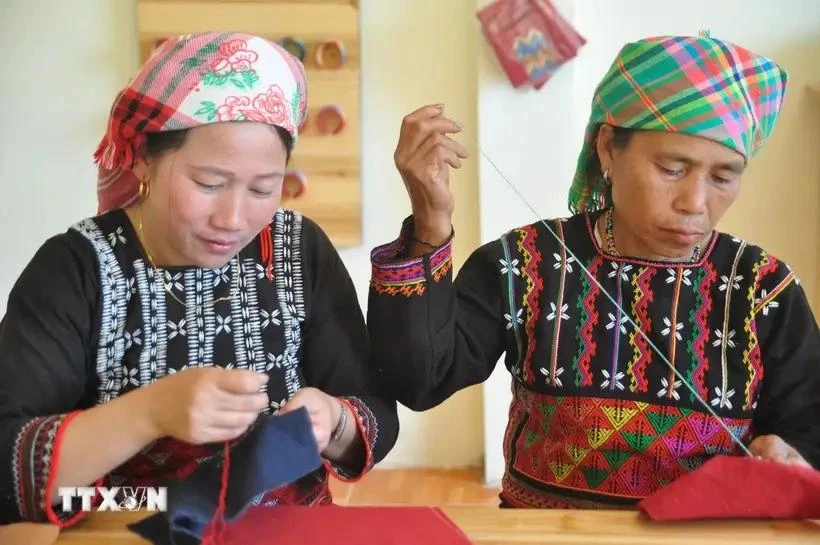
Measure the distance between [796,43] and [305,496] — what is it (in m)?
2.26

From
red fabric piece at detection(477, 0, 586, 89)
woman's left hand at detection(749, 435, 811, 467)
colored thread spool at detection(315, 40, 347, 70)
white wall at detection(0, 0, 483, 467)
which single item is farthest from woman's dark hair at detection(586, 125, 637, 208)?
colored thread spool at detection(315, 40, 347, 70)

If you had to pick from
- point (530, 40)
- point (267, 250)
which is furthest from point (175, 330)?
point (530, 40)

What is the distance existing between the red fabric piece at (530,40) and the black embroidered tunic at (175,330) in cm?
156

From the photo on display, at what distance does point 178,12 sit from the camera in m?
2.65

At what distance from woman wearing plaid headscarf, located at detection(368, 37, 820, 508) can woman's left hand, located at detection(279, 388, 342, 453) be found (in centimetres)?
16

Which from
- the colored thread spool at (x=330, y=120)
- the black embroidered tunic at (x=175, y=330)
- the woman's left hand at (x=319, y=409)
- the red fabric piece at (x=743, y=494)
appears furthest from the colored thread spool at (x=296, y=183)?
the red fabric piece at (x=743, y=494)

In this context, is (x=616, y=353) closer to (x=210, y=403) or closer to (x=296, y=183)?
(x=210, y=403)

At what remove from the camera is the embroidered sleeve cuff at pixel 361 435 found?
104cm

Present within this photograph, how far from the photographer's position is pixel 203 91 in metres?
0.99

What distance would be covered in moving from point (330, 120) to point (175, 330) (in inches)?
67.5

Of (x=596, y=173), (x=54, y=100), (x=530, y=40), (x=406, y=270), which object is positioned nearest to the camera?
(x=406, y=270)

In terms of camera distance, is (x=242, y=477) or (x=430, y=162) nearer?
(x=242, y=477)

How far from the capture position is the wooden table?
817mm

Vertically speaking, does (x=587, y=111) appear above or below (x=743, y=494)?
above
